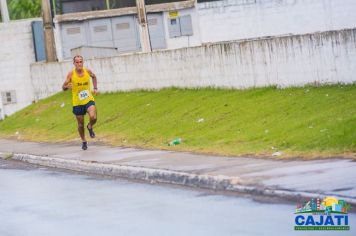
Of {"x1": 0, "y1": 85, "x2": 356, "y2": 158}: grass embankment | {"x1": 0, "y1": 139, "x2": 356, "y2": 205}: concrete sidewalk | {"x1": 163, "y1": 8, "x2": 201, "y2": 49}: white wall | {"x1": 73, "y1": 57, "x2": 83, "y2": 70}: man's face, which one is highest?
{"x1": 163, "y1": 8, "x2": 201, "y2": 49}: white wall

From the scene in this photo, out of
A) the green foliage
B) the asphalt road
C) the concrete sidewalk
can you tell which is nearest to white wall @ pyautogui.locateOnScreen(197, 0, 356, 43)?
the concrete sidewalk

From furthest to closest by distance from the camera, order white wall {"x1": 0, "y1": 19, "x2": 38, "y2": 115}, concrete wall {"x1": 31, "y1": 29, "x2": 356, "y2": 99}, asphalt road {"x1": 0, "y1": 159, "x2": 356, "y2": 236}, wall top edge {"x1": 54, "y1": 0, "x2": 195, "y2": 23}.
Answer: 1. wall top edge {"x1": 54, "y1": 0, "x2": 195, "y2": 23}
2. white wall {"x1": 0, "y1": 19, "x2": 38, "y2": 115}
3. concrete wall {"x1": 31, "y1": 29, "x2": 356, "y2": 99}
4. asphalt road {"x1": 0, "y1": 159, "x2": 356, "y2": 236}

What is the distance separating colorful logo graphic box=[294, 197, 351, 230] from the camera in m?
9.29

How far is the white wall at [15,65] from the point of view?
124 ft

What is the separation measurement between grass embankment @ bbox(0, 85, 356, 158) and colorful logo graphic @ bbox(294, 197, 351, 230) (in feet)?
12.9

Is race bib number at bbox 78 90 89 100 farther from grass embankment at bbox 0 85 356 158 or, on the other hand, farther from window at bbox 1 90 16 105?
window at bbox 1 90 16 105

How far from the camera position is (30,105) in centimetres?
3625

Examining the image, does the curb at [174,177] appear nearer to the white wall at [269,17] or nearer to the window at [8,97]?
the white wall at [269,17]

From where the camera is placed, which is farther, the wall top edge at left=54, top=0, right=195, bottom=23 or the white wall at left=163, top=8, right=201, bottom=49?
the wall top edge at left=54, top=0, right=195, bottom=23

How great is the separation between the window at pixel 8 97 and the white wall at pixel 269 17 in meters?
7.85

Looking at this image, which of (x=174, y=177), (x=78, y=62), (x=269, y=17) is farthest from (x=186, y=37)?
(x=174, y=177)

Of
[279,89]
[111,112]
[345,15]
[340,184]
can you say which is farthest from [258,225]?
[345,15]

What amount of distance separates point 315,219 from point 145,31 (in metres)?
28.8

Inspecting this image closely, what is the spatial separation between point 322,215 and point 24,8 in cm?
6943
